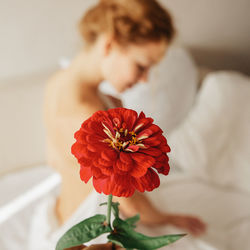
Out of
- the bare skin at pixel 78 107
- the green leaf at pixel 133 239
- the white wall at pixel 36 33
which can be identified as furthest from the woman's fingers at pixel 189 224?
the white wall at pixel 36 33

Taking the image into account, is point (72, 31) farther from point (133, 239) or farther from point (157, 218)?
point (133, 239)

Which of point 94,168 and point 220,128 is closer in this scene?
point 94,168

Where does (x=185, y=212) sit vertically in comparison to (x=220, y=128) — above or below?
below

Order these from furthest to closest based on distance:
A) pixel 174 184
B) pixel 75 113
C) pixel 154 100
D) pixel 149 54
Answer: pixel 154 100 < pixel 174 184 < pixel 149 54 < pixel 75 113

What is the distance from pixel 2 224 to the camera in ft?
2.38

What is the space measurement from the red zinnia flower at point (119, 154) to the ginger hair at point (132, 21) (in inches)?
16.6

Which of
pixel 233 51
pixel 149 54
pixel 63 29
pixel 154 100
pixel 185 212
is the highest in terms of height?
pixel 233 51

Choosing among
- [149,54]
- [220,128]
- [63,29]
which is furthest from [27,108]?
[220,128]

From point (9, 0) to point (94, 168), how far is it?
765mm

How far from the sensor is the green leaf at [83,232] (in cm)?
28

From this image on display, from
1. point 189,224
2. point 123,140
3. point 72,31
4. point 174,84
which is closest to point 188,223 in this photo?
point 189,224

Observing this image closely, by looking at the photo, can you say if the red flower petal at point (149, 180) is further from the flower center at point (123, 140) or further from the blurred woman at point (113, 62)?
the blurred woman at point (113, 62)

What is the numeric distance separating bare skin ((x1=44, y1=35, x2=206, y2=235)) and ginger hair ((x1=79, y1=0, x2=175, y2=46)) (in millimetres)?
27

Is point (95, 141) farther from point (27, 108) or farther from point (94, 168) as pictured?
point (27, 108)
